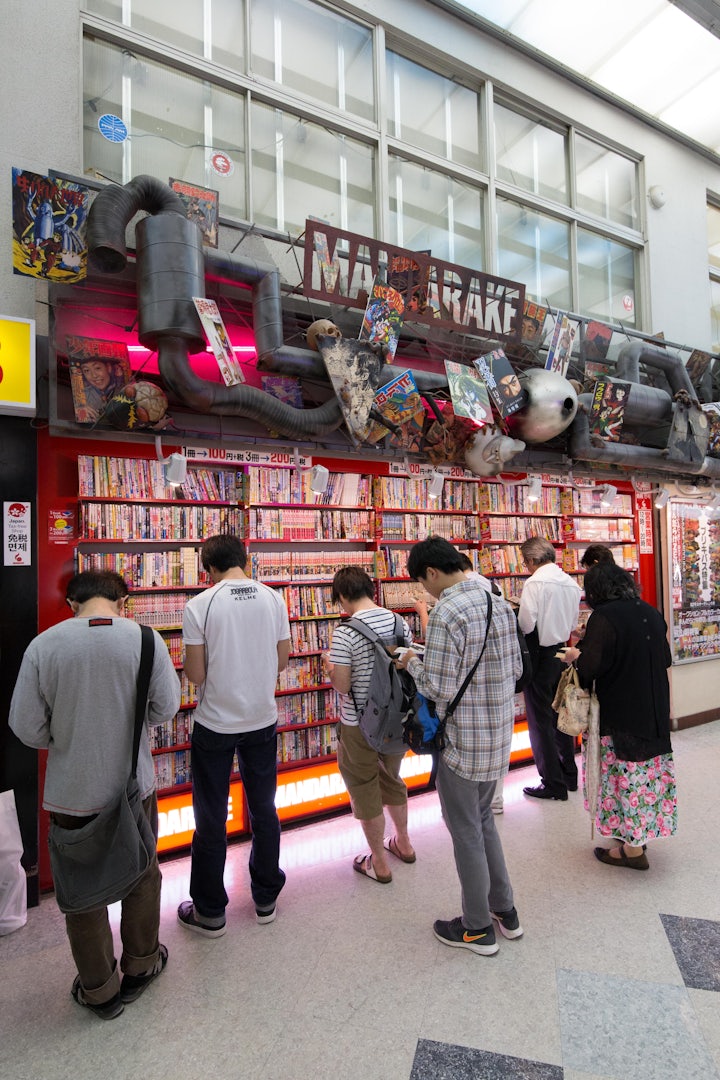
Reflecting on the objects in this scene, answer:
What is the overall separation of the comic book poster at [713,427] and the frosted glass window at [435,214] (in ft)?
9.43

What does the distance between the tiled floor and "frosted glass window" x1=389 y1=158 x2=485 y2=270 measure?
5167 millimetres

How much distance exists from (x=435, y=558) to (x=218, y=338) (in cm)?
181

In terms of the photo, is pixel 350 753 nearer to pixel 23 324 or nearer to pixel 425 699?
pixel 425 699

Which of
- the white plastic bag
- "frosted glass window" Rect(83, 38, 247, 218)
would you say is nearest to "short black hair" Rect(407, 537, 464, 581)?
the white plastic bag

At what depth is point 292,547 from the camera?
4547mm

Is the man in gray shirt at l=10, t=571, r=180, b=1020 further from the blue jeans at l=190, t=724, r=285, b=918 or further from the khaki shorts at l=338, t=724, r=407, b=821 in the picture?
the khaki shorts at l=338, t=724, r=407, b=821

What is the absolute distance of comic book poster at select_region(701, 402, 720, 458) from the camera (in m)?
6.31

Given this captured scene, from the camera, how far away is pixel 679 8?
5609 mm

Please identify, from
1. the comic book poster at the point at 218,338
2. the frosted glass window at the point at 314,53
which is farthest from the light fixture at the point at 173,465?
the frosted glass window at the point at 314,53

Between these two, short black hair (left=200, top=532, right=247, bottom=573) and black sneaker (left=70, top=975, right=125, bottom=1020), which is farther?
short black hair (left=200, top=532, right=247, bottom=573)

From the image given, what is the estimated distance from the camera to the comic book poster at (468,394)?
4176 mm

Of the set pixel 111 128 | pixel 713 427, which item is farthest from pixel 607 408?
pixel 111 128

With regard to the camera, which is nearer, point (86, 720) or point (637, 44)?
point (86, 720)

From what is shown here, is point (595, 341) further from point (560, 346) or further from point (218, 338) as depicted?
point (218, 338)
